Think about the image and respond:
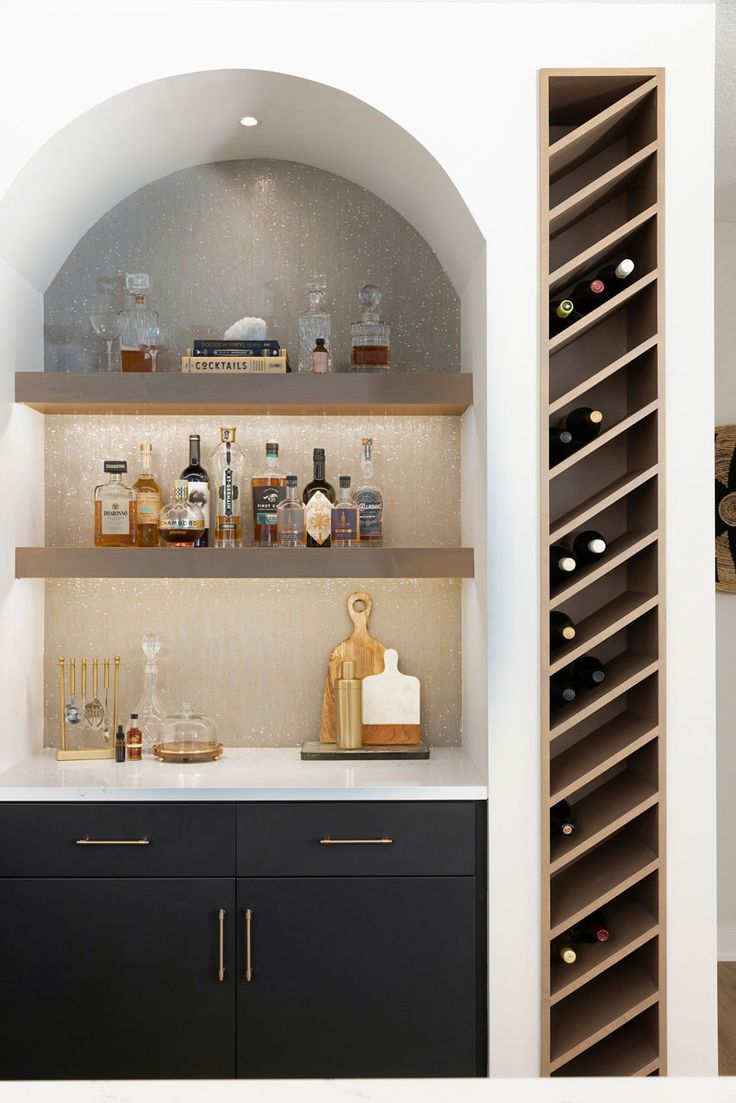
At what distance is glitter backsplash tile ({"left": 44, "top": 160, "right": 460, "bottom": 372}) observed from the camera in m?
2.93

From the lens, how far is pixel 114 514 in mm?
2742

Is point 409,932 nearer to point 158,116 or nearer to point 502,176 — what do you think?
point 502,176

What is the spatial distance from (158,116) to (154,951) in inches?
84.5

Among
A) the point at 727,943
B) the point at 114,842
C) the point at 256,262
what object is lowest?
the point at 727,943

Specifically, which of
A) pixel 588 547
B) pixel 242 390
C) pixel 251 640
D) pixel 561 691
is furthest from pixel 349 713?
pixel 242 390

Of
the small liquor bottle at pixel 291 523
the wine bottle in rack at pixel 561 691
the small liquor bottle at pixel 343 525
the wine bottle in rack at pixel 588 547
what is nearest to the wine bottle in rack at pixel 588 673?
the wine bottle in rack at pixel 561 691

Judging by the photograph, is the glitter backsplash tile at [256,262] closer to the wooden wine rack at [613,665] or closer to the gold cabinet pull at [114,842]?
the wooden wine rack at [613,665]

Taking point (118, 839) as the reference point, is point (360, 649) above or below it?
above

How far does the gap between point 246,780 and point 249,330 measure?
1.26 m

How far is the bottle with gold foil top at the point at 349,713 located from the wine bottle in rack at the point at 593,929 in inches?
30.0

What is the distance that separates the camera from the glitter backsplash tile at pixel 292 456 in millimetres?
2918

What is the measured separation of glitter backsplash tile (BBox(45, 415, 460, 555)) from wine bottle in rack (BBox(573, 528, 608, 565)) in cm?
55

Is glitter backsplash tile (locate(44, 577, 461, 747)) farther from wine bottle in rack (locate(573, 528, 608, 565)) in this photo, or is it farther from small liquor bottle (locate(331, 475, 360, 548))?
wine bottle in rack (locate(573, 528, 608, 565))

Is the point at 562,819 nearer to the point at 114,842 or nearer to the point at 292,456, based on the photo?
the point at 114,842
